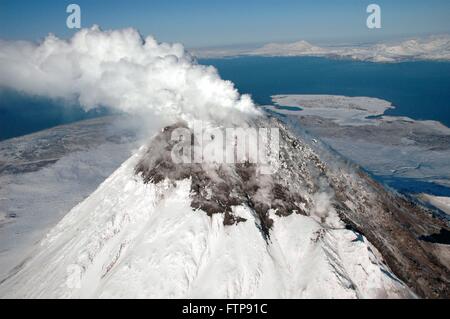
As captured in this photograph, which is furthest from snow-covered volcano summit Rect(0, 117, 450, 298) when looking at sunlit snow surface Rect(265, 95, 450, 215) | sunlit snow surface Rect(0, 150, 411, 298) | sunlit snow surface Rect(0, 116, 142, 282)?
sunlit snow surface Rect(265, 95, 450, 215)

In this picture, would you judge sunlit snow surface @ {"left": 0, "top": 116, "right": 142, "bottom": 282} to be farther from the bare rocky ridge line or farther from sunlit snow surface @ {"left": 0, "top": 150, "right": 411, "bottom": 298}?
the bare rocky ridge line

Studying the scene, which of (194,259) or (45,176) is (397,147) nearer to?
(45,176)

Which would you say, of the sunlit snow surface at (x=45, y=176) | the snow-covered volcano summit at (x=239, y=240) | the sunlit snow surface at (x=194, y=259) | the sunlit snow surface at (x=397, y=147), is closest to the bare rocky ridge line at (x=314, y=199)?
the snow-covered volcano summit at (x=239, y=240)

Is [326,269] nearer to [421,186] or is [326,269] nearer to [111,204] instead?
A: [111,204]

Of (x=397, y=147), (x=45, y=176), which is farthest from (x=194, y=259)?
(x=397, y=147)

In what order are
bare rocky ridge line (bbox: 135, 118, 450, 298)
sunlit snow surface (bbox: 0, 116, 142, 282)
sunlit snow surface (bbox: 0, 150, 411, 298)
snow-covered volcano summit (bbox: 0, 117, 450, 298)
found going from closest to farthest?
sunlit snow surface (bbox: 0, 150, 411, 298)
snow-covered volcano summit (bbox: 0, 117, 450, 298)
bare rocky ridge line (bbox: 135, 118, 450, 298)
sunlit snow surface (bbox: 0, 116, 142, 282)
